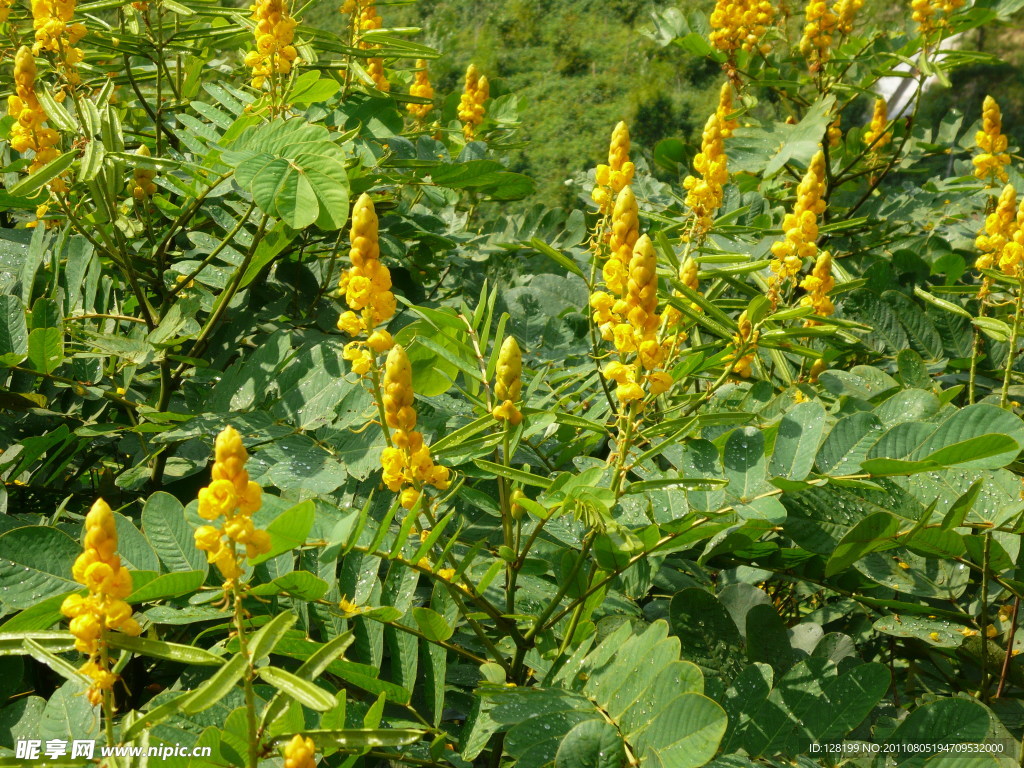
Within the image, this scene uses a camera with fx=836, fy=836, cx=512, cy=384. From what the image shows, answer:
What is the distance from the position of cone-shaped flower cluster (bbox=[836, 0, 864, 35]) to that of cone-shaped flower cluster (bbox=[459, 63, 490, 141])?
109cm

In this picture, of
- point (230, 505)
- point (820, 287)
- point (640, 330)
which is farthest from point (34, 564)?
point (820, 287)

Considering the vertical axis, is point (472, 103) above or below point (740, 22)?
below

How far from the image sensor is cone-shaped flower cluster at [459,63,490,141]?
7.98 feet

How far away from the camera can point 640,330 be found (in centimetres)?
98

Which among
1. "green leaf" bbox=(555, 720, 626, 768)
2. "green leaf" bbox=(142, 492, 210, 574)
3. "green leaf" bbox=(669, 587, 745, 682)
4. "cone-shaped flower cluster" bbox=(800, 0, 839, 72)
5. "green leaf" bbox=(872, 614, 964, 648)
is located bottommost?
"green leaf" bbox=(872, 614, 964, 648)

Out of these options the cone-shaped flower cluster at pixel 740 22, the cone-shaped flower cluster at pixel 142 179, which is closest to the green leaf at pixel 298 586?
the cone-shaped flower cluster at pixel 142 179

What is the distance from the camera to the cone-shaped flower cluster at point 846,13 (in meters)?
2.51

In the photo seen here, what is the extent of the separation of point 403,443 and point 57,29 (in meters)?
1.01

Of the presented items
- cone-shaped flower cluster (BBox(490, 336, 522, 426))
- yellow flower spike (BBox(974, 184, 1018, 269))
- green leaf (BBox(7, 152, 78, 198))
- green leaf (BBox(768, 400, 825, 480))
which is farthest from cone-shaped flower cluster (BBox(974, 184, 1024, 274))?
green leaf (BBox(7, 152, 78, 198))

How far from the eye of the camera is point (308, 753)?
2.39 ft

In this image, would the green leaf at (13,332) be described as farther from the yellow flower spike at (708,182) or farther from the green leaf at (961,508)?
the green leaf at (961,508)

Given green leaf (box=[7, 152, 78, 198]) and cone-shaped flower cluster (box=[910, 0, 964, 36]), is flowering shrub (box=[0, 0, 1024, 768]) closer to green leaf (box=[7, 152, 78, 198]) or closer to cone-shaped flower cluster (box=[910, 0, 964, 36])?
green leaf (box=[7, 152, 78, 198])

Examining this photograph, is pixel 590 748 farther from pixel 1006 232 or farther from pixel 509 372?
pixel 1006 232

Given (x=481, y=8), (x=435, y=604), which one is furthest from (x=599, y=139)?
(x=435, y=604)
